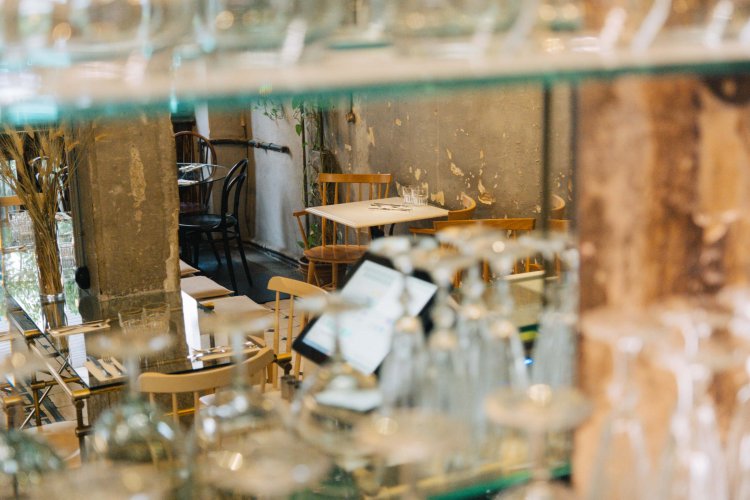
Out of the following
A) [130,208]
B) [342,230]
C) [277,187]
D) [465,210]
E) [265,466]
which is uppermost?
[265,466]

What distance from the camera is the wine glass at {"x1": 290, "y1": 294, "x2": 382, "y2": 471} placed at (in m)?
0.92

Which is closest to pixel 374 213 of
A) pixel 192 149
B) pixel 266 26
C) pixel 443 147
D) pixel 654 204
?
pixel 443 147

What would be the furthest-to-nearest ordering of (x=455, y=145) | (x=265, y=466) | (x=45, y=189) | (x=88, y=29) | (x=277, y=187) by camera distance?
(x=277, y=187)
(x=455, y=145)
(x=45, y=189)
(x=265, y=466)
(x=88, y=29)

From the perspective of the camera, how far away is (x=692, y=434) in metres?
0.95

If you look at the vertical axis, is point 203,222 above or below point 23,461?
below

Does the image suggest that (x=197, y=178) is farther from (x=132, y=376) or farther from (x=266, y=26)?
(x=266, y=26)

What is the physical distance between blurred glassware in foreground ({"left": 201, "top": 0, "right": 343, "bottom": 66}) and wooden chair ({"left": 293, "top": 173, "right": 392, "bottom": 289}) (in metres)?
4.41

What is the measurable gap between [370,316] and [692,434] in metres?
0.49

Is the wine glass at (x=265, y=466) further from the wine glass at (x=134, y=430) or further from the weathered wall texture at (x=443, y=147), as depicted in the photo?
the weathered wall texture at (x=443, y=147)

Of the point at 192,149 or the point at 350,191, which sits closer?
the point at 350,191

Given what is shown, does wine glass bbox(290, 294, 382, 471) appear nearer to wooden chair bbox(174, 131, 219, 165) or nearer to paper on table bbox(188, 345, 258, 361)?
paper on table bbox(188, 345, 258, 361)

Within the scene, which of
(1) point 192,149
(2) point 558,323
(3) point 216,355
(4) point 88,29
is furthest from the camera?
(1) point 192,149

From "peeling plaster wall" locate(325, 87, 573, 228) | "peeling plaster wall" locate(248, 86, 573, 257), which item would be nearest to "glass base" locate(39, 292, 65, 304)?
"peeling plaster wall" locate(248, 86, 573, 257)

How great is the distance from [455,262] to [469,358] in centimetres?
11
